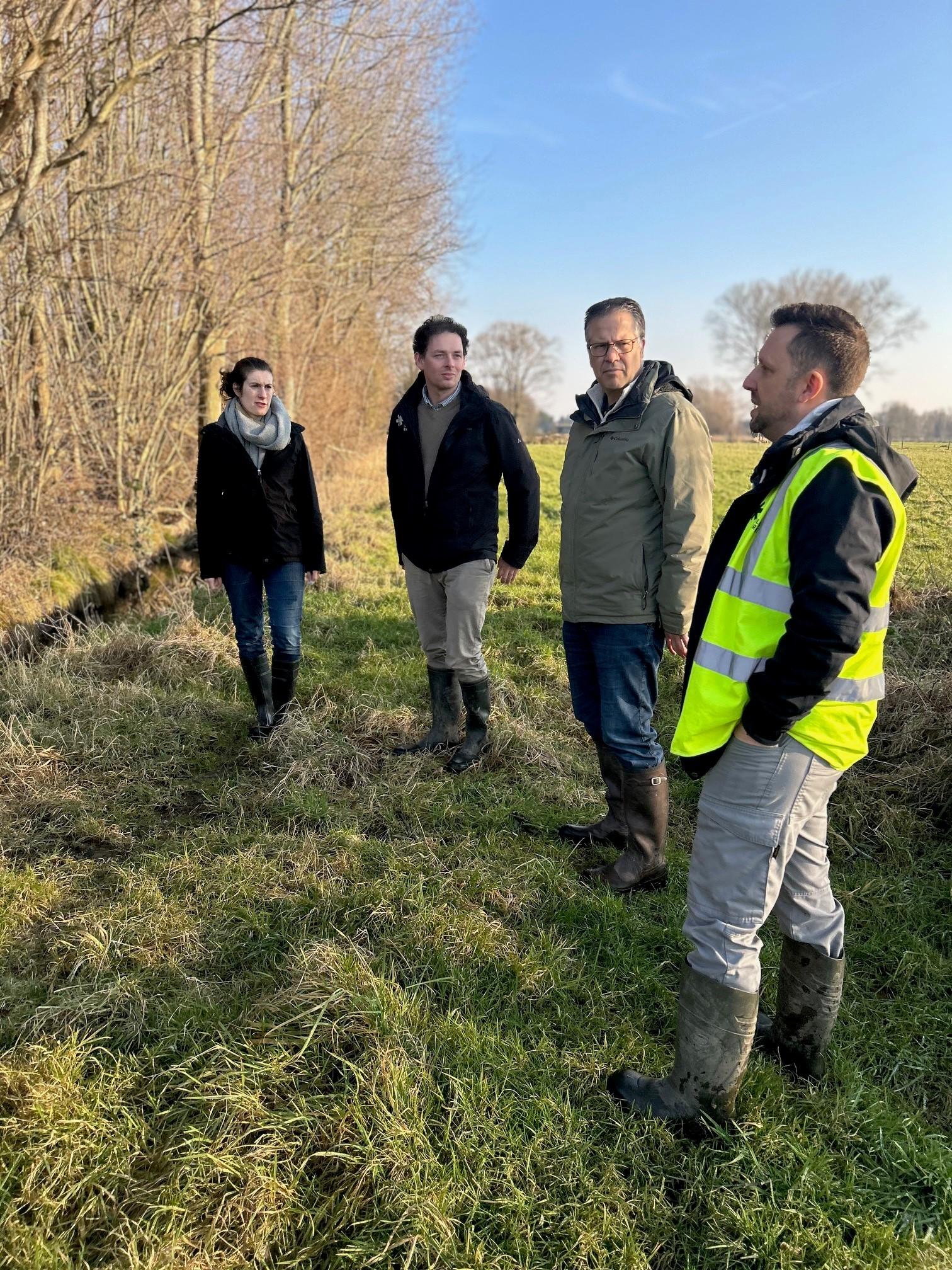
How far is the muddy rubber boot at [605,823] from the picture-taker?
11.7ft

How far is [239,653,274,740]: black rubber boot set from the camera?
4.78 meters

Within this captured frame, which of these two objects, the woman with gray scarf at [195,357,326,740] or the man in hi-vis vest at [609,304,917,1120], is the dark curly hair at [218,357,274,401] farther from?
the man in hi-vis vest at [609,304,917,1120]

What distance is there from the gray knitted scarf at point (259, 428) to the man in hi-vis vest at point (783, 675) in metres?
2.99

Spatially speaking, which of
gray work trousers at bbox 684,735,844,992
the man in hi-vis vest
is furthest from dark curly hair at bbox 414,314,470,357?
gray work trousers at bbox 684,735,844,992

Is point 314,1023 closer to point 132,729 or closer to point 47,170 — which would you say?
point 132,729

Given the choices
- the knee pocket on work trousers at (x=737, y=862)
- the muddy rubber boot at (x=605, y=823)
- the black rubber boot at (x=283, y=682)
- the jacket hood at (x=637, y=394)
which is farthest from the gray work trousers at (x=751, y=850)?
the black rubber boot at (x=283, y=682)

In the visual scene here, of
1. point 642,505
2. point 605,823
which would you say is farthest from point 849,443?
point 605,823

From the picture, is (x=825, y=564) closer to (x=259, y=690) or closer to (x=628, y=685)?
(x=628, y=685)

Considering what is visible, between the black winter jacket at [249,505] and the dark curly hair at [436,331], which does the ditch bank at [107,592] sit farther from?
the dark curly hair at [436,331]

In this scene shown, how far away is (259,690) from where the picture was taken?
484cm

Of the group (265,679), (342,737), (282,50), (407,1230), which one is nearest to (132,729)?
(265,679)

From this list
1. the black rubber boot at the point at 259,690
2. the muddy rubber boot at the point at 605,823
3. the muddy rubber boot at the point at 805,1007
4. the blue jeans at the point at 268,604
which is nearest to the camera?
the muddy rubber boot at the point at 805,1007

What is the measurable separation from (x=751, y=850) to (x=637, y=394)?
6.05ft

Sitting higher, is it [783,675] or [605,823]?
[783,675]
